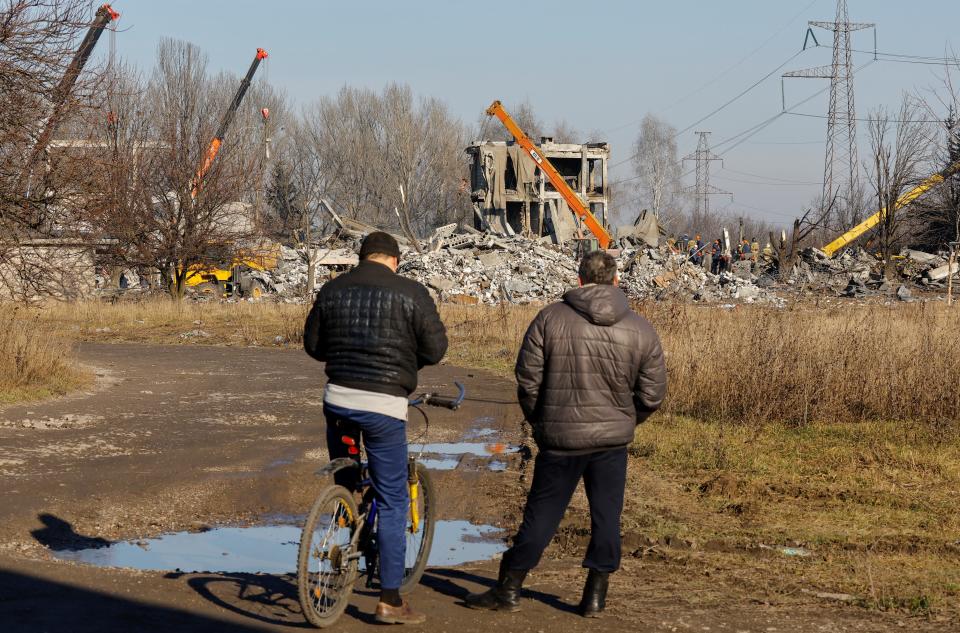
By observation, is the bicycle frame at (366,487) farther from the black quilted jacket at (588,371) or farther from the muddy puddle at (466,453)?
the muddy puddle at (466,453)

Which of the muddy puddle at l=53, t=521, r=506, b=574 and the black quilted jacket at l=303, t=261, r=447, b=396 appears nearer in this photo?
the black quilted jacket at l=303, t=261, r=447, b=396

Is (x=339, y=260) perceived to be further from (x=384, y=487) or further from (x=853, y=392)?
(x=384, y=487)

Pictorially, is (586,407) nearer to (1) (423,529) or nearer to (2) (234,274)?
(1) (423,529)

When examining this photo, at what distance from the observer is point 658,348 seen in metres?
6.17

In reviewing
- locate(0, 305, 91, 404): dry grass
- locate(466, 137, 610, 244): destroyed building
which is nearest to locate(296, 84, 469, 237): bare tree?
locate(466, 137, 610, 244): destroyed building

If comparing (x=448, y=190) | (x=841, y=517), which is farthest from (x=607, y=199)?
(x=841, y=517)

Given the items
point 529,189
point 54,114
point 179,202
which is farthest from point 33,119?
point 529,189

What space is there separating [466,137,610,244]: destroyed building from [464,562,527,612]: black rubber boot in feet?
152

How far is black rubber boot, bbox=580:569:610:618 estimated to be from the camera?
6062mm

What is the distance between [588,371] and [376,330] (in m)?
1.17

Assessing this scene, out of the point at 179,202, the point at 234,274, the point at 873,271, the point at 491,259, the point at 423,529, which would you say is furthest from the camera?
the point at 491,259

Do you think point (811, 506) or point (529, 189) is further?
point (529, 189)

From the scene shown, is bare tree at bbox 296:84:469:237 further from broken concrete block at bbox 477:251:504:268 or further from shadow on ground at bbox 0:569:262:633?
shadow on ground at bbox 0:569:262:633

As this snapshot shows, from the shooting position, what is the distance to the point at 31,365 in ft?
51.9
